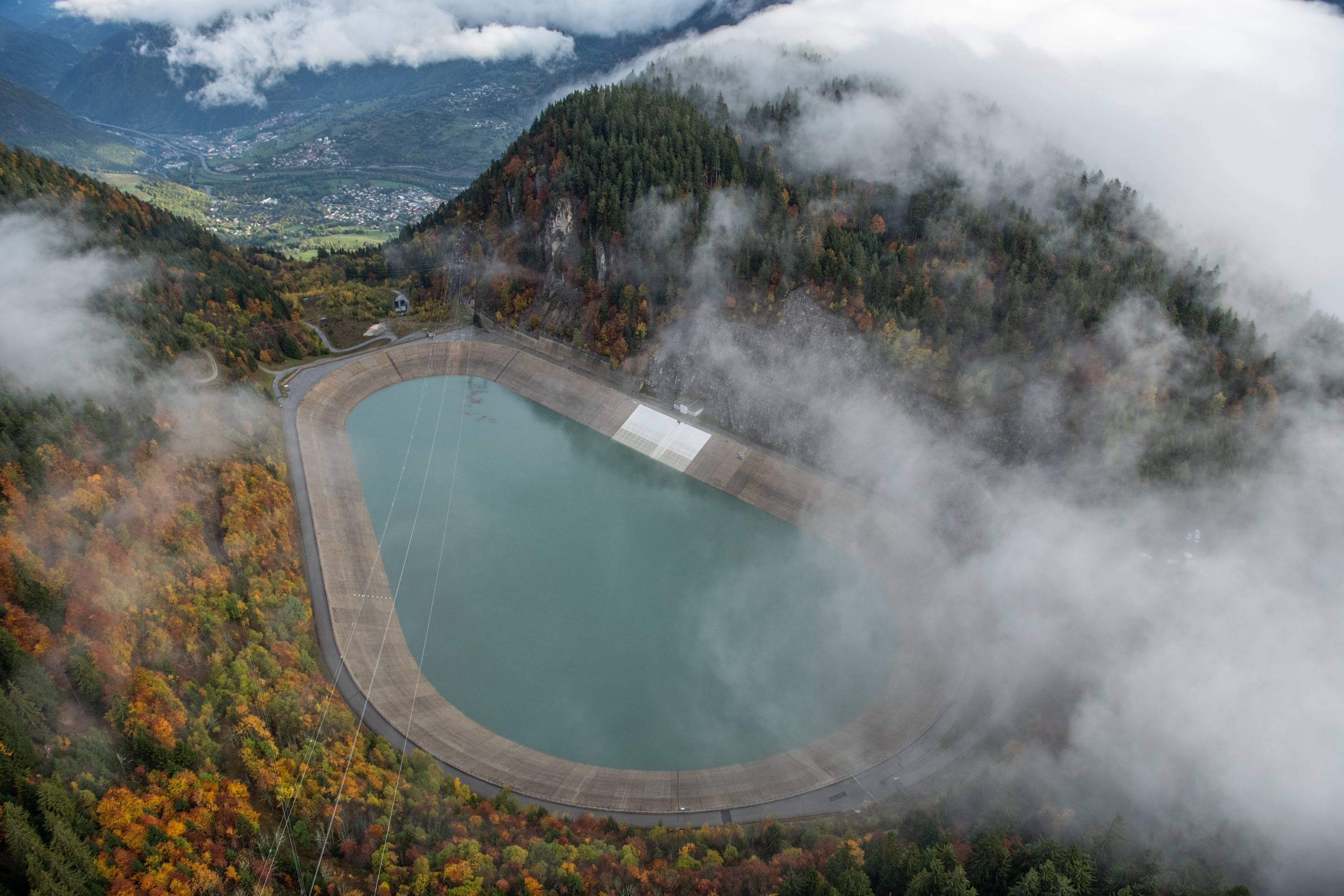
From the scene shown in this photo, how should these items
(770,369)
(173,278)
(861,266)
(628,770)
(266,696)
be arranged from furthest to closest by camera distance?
(173,278) → (770,369) → (861,266) → (628,770) → (266,696)

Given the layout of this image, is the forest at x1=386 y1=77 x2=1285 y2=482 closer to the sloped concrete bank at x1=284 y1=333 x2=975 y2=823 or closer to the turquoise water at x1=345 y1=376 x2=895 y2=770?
the sloped concrete bank at x1=284 y1=333 x2=975 y2=823

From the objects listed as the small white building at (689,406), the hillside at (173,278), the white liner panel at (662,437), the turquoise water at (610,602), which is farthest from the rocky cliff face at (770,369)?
the hillside at (173,278)

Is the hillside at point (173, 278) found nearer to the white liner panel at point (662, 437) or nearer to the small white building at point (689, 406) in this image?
the white liner panel at point (662, 437)

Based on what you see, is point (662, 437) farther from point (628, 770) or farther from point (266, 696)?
point (266, 696)

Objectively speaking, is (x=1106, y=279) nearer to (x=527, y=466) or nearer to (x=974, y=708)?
(x=974, y=708)

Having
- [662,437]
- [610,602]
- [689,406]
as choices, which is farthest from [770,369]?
[610,602]

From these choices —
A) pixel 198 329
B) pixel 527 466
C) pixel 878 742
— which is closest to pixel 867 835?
pixel 878 742

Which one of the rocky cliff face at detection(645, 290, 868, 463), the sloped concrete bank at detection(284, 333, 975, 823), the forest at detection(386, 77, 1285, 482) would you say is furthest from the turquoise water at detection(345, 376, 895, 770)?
the forest at detection(386, 77, 1285, 482)
